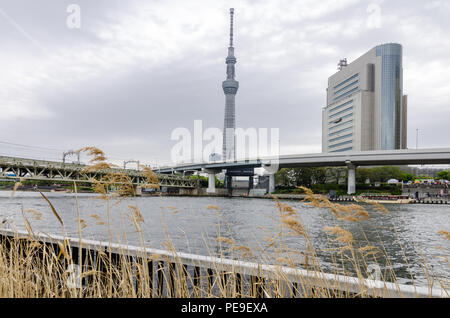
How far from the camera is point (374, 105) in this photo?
11125 centimetres

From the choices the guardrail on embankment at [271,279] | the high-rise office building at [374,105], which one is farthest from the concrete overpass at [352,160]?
the guardrail on embankment at [271,279]

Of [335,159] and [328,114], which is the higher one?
[328,114]

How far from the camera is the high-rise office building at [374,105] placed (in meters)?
108

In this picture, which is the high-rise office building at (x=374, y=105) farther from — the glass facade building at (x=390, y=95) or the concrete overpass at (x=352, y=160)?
the concrete overpass at (x=352, y=160)

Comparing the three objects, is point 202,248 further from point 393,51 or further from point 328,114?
point 328,114

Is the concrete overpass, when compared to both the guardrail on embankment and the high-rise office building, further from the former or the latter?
the guardrail on embankment

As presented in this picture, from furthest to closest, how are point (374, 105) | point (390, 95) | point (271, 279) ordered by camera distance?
point (374, 105) → point (390, 95) → point (271, 279)

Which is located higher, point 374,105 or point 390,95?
point 390,95

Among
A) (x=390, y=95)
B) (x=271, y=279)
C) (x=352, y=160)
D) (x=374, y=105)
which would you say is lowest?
(x=271, y=279)

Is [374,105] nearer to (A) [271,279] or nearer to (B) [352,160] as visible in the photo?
(B) [352,160]

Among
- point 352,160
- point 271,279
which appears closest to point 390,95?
point 352,160
